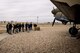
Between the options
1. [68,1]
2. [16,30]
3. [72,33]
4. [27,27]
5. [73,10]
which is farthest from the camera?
[27,27]

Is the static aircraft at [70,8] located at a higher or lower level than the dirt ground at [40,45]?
higher

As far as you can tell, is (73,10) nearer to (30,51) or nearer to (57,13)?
(30,51)

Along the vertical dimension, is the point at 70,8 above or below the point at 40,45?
above

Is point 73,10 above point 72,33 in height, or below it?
above

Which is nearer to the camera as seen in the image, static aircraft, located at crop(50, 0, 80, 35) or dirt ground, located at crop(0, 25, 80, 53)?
static aircraft, located at crop(50, 0, 80, 35)

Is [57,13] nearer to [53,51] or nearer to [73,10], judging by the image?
[73,10]

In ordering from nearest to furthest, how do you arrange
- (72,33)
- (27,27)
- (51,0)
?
(51,0), (72,33), (27,27)

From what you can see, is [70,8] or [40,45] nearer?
[70,8]

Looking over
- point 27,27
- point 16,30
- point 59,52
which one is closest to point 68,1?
point 59,52

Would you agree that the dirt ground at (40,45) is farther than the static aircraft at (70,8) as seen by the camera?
Yes

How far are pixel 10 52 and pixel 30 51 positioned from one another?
121cm

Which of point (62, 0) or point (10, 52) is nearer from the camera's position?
point (62, 0)

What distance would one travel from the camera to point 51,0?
13984mm

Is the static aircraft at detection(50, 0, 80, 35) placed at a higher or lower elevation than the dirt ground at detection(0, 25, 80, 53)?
higher
